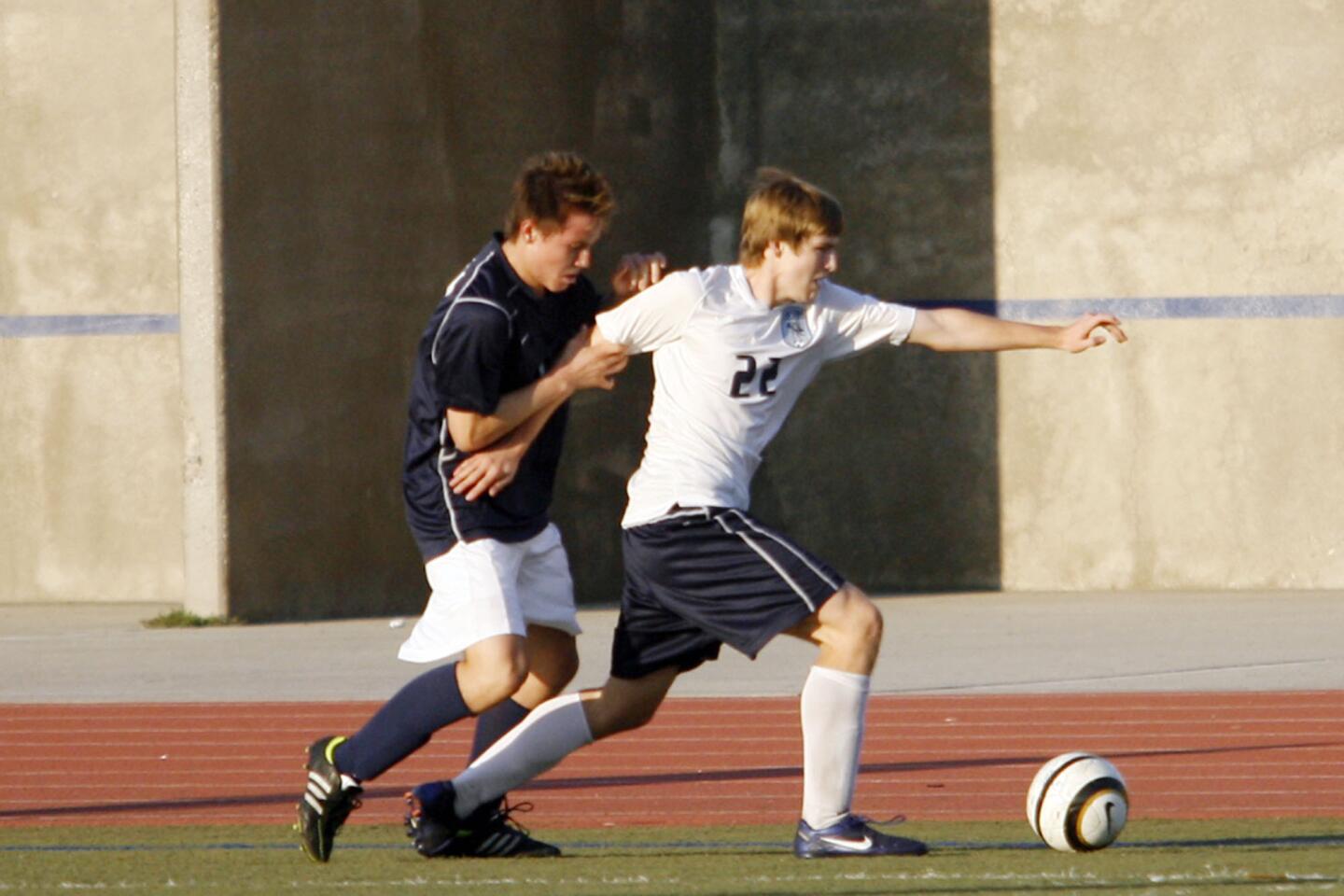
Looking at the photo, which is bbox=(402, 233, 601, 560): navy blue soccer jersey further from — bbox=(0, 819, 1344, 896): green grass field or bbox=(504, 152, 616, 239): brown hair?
bbox=(0, 819, 1344, 896): green grass field

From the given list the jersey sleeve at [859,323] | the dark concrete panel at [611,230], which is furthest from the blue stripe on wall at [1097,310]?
the jersey sleeve at [859,323]

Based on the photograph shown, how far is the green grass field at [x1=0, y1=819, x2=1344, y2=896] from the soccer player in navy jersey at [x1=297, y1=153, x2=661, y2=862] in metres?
0.25

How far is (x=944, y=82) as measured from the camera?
14.8 meters

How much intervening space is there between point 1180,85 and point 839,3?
2.17m

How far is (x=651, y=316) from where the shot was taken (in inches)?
233

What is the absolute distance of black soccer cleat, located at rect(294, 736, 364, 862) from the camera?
5926 mm

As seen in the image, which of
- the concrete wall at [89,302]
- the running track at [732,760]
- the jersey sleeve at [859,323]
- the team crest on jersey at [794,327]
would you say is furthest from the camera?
the concrete wall at [89,302]

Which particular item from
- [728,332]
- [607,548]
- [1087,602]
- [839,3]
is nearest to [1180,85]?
[839,3]

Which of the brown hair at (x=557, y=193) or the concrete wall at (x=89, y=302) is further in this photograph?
the concrete wall at (x=89, y=302)

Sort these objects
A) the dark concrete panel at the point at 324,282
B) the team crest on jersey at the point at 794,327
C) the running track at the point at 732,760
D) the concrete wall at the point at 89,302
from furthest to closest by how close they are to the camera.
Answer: the concrete wall at the point at 89,302 < the dark concrete panel at the point at 324,282 < the running track at the point at 732,760 < the team crest on jersey at the point at 794,327

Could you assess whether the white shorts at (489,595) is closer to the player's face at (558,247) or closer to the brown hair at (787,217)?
the player's face at (558,247)

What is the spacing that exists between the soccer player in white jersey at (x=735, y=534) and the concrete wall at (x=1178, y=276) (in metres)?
8.38

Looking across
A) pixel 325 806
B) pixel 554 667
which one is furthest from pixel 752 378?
pixel 325 806

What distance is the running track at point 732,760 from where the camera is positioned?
23.4 feet
